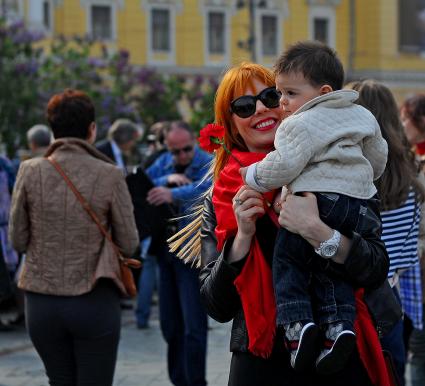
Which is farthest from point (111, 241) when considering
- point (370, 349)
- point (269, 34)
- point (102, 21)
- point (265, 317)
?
point (269, 34)

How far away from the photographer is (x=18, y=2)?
43906mm

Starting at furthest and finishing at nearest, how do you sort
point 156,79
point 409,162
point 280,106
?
point 156,79 < point 409,162 < point 280,106

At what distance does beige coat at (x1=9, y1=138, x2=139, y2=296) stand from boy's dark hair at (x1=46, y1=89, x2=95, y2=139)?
0.12 meters

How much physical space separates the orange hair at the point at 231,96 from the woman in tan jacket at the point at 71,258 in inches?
64.3

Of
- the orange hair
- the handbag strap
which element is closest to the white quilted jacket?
the orange hair

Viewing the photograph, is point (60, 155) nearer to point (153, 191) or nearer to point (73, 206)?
point (73, 206)

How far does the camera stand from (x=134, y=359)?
32.5ft

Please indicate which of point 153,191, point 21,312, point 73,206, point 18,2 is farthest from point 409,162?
point 18,2

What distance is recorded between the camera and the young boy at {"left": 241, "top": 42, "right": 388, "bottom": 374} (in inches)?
141

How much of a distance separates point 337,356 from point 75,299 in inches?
93.1

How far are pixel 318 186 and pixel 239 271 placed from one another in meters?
0.41

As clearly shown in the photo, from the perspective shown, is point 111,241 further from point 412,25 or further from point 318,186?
point 412,25

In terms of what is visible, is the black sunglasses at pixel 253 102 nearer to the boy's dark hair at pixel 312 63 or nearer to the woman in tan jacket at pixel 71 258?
the boy's dark hair at pixel 312 63

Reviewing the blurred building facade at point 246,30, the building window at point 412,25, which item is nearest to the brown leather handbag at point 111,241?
the blurred building facade at point 246,30
